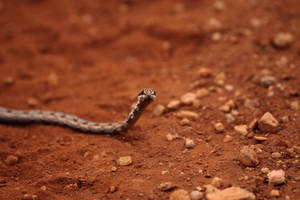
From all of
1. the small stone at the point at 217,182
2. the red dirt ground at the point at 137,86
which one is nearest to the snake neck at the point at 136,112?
the red dirt ground at the point at 137,86

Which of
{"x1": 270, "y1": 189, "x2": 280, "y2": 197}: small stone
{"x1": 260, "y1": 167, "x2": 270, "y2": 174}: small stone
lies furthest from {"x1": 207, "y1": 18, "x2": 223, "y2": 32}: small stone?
{"x1": 270, "y1": 189, "x2": 280, "y2": 197}: small stone

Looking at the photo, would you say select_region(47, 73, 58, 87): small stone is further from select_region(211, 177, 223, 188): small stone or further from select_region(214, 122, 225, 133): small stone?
select_region(211, 177, 223, 188): small stone

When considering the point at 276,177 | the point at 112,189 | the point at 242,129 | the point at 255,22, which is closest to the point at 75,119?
the point at 112,189

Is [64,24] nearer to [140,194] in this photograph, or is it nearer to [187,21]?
[187,21]

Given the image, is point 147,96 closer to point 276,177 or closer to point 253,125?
point 253,125

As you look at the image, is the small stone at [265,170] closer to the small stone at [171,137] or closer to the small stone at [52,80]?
the small stone at [171,137]

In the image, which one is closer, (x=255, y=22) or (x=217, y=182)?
(x=217, y=182)
